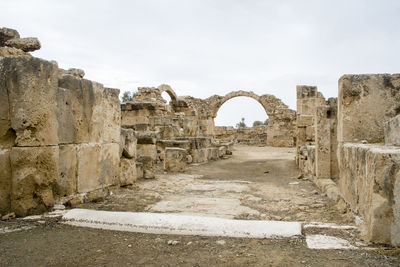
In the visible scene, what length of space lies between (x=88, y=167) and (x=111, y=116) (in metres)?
0.92

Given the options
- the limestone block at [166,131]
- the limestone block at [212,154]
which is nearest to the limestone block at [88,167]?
the limestone block at [212,154]

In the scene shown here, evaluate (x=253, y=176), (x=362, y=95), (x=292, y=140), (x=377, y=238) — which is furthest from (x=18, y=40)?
(x=292, y=140)

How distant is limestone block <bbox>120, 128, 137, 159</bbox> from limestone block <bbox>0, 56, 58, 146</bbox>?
210 cm

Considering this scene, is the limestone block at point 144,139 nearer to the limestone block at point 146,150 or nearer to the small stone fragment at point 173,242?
the limestone block at point 146,150

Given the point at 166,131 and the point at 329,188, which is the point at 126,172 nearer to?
the point at 329,188

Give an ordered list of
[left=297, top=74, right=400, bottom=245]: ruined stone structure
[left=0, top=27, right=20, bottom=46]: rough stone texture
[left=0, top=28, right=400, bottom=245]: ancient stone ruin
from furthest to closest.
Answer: [left=0, top=27, right=20, bottom=46]: rough stone texture
[left=0, top=28, right=400, bottom=245]: ancient stone ruin
[left=297, top=74, right=400, bottom=245]: ruined stone structure

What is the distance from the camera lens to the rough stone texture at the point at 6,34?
24.5ft

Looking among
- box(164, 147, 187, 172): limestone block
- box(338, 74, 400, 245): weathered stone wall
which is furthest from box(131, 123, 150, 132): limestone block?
box(338, 74, 400, 245): weathered stone wall

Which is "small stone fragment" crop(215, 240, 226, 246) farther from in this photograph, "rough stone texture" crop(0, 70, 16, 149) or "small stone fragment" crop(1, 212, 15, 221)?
"rough stone texture" crop(0, 70, 16, 149)

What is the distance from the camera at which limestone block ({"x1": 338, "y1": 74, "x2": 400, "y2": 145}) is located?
394 centimetres

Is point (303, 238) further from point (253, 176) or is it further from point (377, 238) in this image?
point (253, 176)

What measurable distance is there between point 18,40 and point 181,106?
1436cm

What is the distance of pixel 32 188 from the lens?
355 centimetres

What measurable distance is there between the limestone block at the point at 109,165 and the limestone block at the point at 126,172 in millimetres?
366
